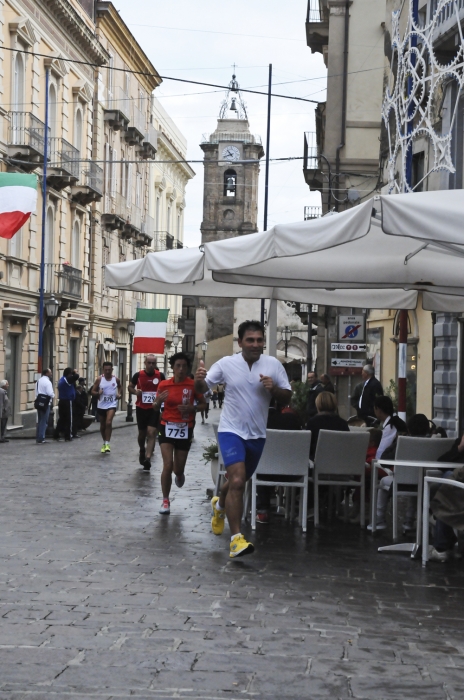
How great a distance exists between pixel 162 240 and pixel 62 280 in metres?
23.5

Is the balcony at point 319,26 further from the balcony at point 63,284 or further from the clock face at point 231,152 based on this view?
the clock face at point 231,152

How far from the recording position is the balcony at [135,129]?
4719cm

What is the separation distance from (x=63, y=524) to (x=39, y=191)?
2491 centimetres

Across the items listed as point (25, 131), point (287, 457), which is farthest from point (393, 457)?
point (25, 131)

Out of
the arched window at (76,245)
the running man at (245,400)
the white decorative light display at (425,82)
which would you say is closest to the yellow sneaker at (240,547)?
the running man at (245,400)

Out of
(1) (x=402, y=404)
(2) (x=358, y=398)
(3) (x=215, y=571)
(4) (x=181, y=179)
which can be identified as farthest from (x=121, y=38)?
(3) (x=215, y=571)

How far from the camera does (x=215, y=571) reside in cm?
783

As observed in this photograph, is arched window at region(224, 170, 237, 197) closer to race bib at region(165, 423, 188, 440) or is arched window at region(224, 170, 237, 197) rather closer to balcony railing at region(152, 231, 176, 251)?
balcony railing at region(152, 231, 176, 251)

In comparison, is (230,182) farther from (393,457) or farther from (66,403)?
(393,457)

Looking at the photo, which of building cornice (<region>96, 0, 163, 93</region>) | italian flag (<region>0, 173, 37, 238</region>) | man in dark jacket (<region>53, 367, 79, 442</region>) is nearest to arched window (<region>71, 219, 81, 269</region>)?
building cornice (<region>96, 0, 163, 93</region>)

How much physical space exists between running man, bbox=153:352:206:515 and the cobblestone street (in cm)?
50

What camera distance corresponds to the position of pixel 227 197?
8888cm

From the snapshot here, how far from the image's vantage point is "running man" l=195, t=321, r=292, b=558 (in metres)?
8.63

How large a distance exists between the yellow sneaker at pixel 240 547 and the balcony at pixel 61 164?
26688 millimetres
